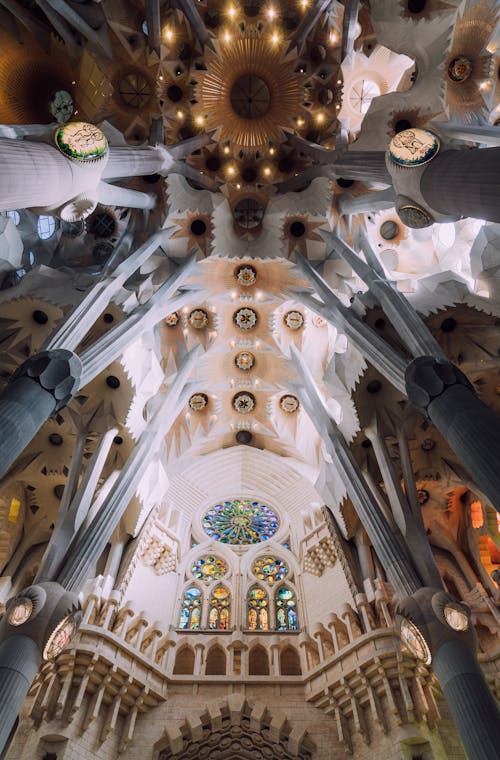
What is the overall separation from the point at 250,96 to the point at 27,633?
48.3 feet

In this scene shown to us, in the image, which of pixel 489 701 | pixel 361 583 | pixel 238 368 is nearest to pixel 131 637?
pixel 361 583

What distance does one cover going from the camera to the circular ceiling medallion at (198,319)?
1553cm

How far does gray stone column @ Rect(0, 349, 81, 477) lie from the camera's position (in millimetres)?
6157

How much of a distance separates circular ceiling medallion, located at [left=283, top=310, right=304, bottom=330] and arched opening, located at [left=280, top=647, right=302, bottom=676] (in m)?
9.01

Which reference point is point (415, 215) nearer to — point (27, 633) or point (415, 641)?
point (415, 641)

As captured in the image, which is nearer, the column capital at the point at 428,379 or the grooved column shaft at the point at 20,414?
the grooved column shaft at the point at 20,414

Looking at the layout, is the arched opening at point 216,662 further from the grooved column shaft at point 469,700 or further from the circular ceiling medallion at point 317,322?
the circular ceiling medallion at point 317,322

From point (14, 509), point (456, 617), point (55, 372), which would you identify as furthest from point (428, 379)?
point (14, 509)

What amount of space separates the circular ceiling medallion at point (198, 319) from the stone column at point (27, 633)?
9.00 m

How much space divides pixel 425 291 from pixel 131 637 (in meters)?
9.98

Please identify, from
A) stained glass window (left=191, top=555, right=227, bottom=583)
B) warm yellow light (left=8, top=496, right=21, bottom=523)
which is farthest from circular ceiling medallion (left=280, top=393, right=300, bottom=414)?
warm yellow light (left=8, top=496, right=21, bottom=523)

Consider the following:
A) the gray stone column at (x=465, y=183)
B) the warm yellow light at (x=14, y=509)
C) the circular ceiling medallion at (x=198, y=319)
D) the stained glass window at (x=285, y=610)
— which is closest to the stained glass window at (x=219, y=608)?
the stained glass window at (x=285, y=610)

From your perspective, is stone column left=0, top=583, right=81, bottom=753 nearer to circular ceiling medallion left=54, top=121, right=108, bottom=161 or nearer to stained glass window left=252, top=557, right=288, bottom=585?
stained glass window left=252, top=557, right=288, bottom=585

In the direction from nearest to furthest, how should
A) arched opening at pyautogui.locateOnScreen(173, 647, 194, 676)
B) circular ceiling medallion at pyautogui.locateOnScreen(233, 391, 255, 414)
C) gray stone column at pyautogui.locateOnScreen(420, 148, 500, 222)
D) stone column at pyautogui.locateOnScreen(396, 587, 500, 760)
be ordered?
gray stone column at pyautogui.locateOnScreen(420, 148, 500, 222) → stone column at pyautogui.locateOnScreen(396, 587, 500, 760) → arched opening at pyautogui.locateOnScreen(173, 647, 194, 676) → circular ceiling medallion at pyautogui.locateOnScreen(233, 391, 255, 414)
